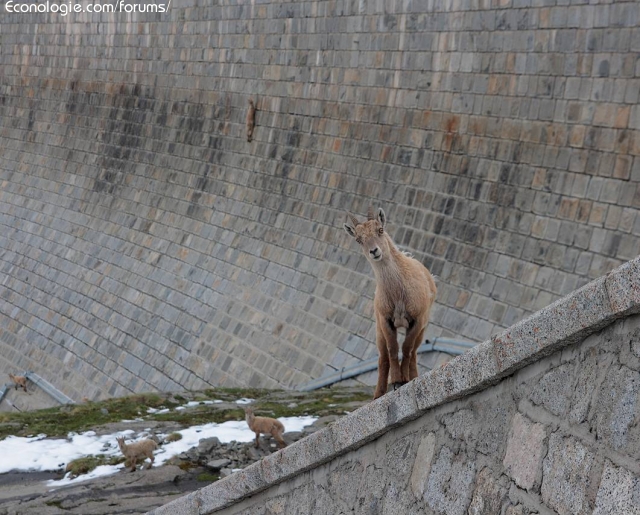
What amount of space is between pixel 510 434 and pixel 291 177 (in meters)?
12.6

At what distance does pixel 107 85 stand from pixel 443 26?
1122 centimetres

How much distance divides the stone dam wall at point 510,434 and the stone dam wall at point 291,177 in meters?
7.13

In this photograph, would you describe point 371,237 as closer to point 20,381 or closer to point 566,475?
point 566,475

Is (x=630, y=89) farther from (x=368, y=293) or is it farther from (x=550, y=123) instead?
(x=368, y=293)

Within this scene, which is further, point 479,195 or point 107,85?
point 107,85

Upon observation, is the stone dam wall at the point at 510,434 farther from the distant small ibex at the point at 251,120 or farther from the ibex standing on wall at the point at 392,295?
the distant small ibex at the point at 251,120

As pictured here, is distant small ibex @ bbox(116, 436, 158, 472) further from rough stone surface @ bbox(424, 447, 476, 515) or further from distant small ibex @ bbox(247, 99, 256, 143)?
distant small ibex @ bbox(247, 99, 256, 143)

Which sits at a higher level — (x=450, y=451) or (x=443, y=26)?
(x=443, y=26)

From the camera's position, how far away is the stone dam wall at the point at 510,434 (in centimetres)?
310

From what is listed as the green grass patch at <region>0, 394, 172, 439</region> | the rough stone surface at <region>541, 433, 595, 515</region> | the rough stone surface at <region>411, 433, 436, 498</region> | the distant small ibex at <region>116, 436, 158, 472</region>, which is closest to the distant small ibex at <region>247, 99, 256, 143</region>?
the green grass patch at <region>0, 394, 172, 439</region>

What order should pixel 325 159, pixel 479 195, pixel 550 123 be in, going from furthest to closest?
pixel 325 159, pixel 479 195, pixel 550 123

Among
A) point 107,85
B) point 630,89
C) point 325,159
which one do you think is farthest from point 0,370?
point 630,89

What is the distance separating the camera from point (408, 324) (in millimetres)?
6062

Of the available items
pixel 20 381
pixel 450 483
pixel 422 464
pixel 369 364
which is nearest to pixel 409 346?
pixel 422 464
